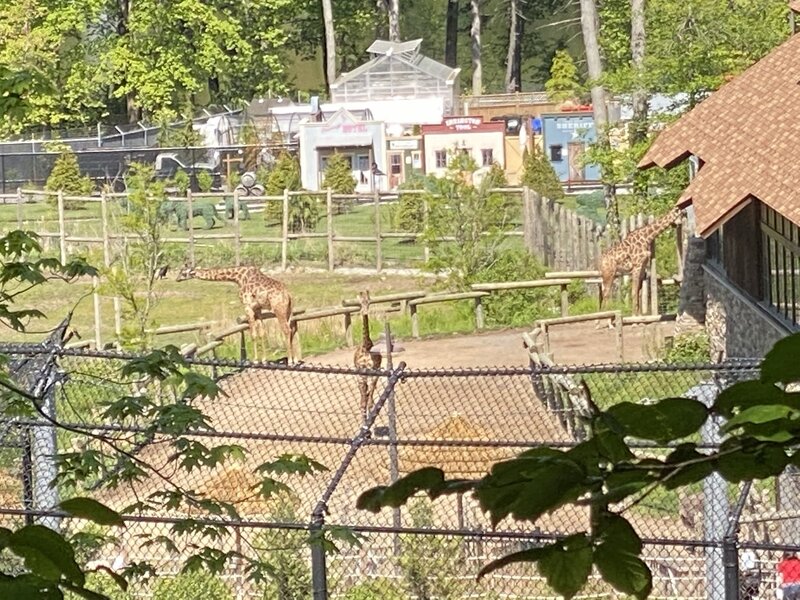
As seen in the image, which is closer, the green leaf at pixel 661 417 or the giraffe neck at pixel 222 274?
the green leaf at pixel 661 417

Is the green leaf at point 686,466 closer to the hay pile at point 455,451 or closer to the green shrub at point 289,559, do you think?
the green shrub at point 289,559

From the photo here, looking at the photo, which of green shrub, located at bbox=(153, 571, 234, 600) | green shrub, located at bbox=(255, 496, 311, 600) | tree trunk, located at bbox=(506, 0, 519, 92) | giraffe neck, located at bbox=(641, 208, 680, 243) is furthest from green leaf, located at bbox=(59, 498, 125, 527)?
tree trunk, located at bbox=(506, 0, 519, 92)

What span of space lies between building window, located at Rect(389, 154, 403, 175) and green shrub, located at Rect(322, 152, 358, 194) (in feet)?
8.26

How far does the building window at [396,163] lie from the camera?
134ft

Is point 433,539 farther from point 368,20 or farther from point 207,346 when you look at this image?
point 368,20

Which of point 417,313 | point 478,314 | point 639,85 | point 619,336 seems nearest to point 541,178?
point 639,85

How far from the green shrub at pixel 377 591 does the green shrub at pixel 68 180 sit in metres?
30.8

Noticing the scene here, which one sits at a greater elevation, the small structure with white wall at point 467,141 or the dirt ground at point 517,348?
the small structure with white wall at point 467,141

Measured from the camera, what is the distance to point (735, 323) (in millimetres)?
17109

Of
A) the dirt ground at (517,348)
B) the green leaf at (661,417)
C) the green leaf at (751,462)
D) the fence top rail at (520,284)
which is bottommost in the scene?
the dirt ground at (517,348)

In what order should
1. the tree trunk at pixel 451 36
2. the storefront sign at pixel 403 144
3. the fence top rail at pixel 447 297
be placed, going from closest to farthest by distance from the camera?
the fence top rail at pixel 447 297, the storefront sign at pixel 403 144, the tree trunk at pixel 451 36

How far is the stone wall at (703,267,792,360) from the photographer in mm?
15133

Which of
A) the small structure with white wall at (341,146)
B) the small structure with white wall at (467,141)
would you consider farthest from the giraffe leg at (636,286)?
the small structure with white wall at (341,146)

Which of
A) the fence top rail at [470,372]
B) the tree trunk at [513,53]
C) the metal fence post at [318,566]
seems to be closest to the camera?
the metal fence post at [318,566]
